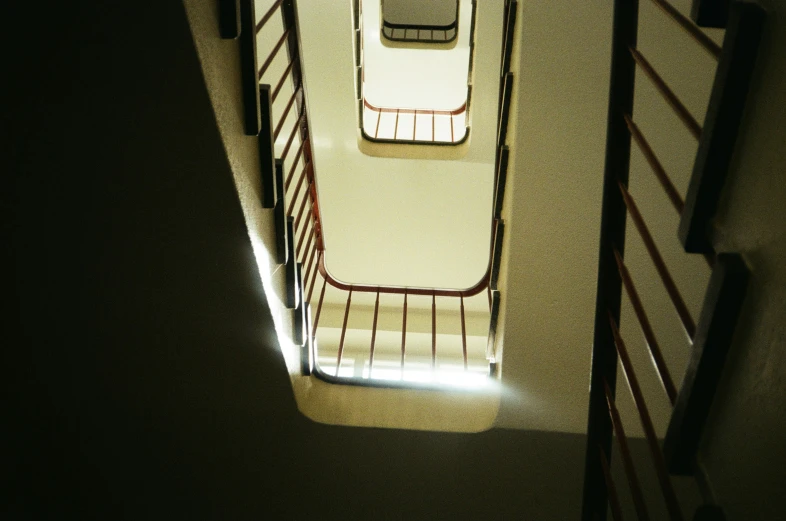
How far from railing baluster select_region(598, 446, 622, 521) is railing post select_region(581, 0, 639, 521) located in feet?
0.10

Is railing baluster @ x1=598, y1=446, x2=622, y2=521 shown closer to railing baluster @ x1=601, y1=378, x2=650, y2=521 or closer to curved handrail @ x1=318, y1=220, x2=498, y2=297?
railing baluster @ x1=601, y1=378, x2=650, y2=521

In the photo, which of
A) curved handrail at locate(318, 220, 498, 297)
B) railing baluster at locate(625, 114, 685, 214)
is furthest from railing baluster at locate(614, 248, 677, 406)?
curved handrail at locate(318, 220, 498, 297)

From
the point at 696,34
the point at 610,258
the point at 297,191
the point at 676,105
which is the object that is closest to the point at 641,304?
the point at 610,258

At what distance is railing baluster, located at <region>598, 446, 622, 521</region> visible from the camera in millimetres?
1329

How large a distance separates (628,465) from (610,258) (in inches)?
21.6

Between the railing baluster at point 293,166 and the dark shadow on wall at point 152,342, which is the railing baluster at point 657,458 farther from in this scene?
the railing baluster at point 293,166

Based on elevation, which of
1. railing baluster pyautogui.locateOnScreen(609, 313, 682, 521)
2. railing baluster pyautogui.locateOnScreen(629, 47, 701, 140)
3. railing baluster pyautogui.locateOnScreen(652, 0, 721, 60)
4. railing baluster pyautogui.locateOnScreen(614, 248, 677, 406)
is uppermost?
railing baluster pyautogui.locateOnScreen(652, 0, 721, 60)

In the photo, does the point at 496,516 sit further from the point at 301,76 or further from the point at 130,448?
the point at 301,76

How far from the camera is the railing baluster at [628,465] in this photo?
123 cm

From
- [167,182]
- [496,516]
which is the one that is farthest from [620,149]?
[496,516]

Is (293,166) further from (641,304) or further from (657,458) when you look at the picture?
(657,458)

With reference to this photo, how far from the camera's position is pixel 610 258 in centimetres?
160

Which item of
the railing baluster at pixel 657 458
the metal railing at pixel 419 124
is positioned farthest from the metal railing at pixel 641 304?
the metal railing at pixel 419 124

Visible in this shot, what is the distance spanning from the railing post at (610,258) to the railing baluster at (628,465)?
0.13ft
